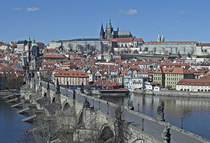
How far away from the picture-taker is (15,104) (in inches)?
1180

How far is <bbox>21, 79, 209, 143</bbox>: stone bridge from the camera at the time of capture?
1089 centimetres

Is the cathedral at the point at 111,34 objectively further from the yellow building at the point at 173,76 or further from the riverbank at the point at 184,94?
the riverbank at the point at 184,94

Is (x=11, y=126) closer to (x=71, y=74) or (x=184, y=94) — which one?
(x=184, y=94)

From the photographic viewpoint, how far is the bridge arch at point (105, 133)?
46.1 feet

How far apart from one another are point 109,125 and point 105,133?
0.76 m

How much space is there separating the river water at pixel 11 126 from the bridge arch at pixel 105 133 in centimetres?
454

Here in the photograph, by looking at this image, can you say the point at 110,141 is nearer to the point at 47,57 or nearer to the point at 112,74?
the point at 112,74

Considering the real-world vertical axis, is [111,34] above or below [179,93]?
above

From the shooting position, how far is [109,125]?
13781 mm

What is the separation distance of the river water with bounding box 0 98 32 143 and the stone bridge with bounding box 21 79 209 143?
1.71m

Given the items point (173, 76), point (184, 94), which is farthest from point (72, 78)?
point (184, 94)

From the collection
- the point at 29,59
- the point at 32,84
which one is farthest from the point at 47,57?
the point at 32,84

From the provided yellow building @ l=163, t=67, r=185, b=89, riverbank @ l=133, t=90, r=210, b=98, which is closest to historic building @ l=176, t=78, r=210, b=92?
riverbank @ l=133, t=90, r=210, b=98

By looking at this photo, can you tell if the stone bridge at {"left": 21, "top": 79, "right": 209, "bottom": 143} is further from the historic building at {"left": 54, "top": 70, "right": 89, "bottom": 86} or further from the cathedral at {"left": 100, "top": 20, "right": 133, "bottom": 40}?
the cathedral at {"left": 100, "top": 20, "right": 133, "bottom": 40}
